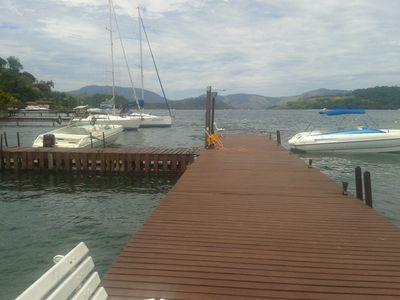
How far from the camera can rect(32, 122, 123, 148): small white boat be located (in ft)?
70.8

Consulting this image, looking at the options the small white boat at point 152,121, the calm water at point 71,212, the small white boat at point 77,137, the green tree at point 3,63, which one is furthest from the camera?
the green tree at point 3,63

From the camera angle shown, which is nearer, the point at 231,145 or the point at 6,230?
the point at 6,230

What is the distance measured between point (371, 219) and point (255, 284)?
365cm

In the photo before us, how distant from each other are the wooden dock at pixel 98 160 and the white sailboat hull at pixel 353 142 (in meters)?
11.4

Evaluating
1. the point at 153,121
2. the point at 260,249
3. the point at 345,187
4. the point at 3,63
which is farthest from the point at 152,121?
the point at 3,63

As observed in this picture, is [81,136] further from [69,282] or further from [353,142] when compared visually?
[69,282]

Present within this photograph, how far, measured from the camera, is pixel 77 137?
23938mm

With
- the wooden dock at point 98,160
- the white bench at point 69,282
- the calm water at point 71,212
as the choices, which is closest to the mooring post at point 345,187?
the calm water at point 71,212

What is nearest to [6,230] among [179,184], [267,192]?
[179,184]

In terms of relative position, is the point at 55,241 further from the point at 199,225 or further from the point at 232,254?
the point at 232,254

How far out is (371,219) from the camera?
7.08m

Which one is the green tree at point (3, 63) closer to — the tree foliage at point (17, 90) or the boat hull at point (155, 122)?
the tree foliage at point (17, 90)

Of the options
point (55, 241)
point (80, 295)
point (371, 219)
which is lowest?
point (55, 241)

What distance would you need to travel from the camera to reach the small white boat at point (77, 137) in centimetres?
2158
